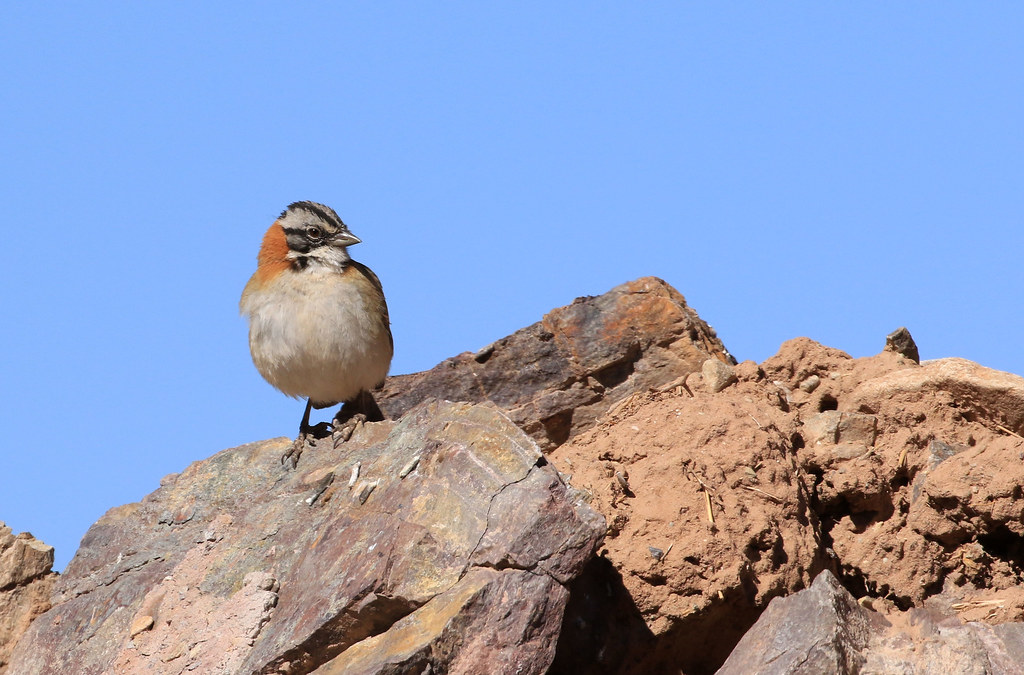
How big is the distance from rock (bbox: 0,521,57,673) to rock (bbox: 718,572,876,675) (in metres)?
4.28

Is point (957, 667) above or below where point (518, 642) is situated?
below

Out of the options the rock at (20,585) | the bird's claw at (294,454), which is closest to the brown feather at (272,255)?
the bird's claw at (294,454)

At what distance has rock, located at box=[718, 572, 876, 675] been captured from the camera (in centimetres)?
481

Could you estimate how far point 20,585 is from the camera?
713 centimetres

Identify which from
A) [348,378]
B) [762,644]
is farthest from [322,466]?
[762,644]

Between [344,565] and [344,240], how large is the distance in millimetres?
3721

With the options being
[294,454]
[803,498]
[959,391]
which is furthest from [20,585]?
[959,391]

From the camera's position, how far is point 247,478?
7352 mm

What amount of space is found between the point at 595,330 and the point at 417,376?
1556 millimetres

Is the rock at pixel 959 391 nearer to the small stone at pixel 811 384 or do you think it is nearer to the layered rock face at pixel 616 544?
the layered rock face at pixel 616 544

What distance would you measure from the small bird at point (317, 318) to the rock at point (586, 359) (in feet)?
2.49

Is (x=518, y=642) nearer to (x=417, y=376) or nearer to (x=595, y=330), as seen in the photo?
(x=595, y=330)

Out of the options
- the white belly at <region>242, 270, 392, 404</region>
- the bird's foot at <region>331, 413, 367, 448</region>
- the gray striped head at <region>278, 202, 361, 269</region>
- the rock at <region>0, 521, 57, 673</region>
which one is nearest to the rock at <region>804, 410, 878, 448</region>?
the bird's foot at <region>331, 413, 367, 448</region>

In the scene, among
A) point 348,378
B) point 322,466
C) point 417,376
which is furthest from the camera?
point 417,376
